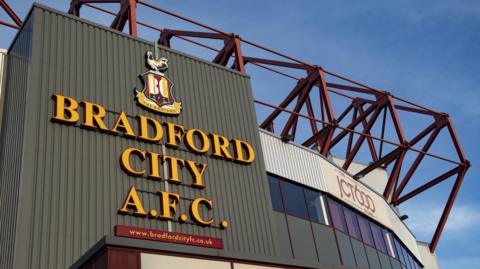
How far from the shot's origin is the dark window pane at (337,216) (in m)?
31.0

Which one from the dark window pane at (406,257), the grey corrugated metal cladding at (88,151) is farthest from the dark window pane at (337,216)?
the dark window pane at (406,257)

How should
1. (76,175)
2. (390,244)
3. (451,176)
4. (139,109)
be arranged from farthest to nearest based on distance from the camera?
1. (451,176)
2. (390,244)
3. (139,109)
4. (76,175)

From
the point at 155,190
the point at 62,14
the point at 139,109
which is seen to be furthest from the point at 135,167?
the point at 62,14

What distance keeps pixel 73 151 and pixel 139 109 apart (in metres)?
3.68

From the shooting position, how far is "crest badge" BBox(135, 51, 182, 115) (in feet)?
80.8

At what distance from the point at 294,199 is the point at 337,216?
348 centimetres

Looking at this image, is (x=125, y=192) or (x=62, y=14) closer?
(x=125, y=192)

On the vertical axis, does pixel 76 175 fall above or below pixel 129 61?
below

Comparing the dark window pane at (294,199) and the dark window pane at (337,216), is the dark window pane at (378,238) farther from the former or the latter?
the dark window pane at (294,199)

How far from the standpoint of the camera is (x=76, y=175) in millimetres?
21047

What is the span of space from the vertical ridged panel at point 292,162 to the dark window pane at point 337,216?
107 cm

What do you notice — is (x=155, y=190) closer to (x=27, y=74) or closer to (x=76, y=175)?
(x=76, y=175)

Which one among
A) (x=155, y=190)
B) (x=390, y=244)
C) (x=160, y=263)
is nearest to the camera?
(x=160, y=263)

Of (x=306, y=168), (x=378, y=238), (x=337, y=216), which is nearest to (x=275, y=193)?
(x=306, y=168)
